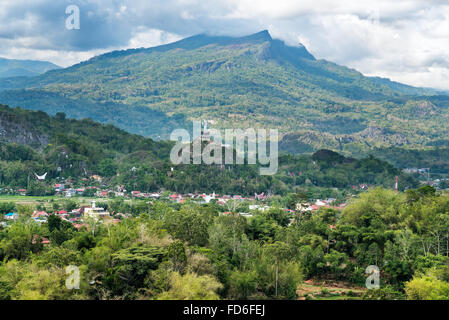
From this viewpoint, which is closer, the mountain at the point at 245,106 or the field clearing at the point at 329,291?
the field clearing at the point at 329,291

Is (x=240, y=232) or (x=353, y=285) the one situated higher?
(x=240, y=232)

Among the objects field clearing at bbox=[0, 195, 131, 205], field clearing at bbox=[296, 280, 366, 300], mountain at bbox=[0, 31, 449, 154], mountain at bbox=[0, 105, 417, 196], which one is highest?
mountain at bbox=[0, 31, 449, 154]

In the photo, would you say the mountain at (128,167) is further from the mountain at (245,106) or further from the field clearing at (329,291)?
the mountain at (245,106)

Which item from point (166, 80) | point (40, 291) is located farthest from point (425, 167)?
point (166, 80)

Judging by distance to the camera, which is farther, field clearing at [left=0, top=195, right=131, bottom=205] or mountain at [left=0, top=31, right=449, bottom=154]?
mountain at [left=0, top=31, right=449, bottom=154]

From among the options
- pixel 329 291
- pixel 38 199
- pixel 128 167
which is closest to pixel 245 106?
pixel 128 167

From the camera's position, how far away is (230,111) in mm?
149375

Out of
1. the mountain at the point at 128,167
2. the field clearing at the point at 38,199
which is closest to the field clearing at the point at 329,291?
the field clearing at the point at 38,199

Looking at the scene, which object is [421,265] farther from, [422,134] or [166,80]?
[166,80]

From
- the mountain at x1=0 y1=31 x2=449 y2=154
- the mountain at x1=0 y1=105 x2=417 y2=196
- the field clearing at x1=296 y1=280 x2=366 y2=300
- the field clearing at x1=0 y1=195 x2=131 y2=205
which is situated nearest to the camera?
the field clearing at x1=296 y1=280 x2=366 y2=300

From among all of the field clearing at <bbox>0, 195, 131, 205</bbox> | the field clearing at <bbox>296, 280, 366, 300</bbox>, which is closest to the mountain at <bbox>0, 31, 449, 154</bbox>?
the field clearing at <bbox>0, 195, 131, 205</bbox>

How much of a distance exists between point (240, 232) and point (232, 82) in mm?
156937

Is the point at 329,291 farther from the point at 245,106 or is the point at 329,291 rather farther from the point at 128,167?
the point at 245,106

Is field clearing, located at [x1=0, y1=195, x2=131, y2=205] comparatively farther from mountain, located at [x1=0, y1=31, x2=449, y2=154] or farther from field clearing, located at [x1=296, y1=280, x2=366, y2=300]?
mountain, located at [x1=0, y1=31, x2=449, y2=154]
